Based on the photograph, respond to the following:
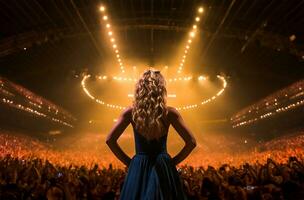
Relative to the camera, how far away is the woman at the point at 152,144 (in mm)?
3109

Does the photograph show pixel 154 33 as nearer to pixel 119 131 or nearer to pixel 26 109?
pixel 26 109

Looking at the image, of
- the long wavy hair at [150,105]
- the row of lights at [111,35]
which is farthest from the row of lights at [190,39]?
the long wavy hair at [150,105]

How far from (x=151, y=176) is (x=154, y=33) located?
66.7ft

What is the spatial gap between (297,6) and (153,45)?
400 inches

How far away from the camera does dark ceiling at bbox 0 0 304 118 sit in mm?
18094

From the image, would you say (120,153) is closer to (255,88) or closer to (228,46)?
(228,46)

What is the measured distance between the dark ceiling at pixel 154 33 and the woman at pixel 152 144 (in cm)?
1350

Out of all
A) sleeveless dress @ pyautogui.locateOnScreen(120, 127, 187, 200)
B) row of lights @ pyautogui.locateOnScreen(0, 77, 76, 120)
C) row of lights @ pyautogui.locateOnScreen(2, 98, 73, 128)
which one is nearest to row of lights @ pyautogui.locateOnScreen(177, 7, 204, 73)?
row of lights @ pyautogui.locateOnScreen(0, 77, 76, 120)

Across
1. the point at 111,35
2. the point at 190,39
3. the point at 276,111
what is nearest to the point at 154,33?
the point at 190,39

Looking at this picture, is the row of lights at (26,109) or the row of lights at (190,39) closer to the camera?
the row of lights at (190,39)

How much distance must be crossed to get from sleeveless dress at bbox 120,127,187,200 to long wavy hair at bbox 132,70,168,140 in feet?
0.30

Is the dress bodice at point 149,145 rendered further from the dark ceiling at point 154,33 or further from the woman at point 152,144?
the dark ceiling at point 154,33

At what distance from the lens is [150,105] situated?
3.14 meters

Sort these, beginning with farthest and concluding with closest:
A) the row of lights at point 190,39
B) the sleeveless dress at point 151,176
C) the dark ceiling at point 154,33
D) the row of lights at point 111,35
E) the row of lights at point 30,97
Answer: the row of lights at point 30,97 → the row of lights at point 111,35 → the row of lights at point 190,39 → the dark ceiling at point 154,33 → the sleeveless dress at point 151,176
